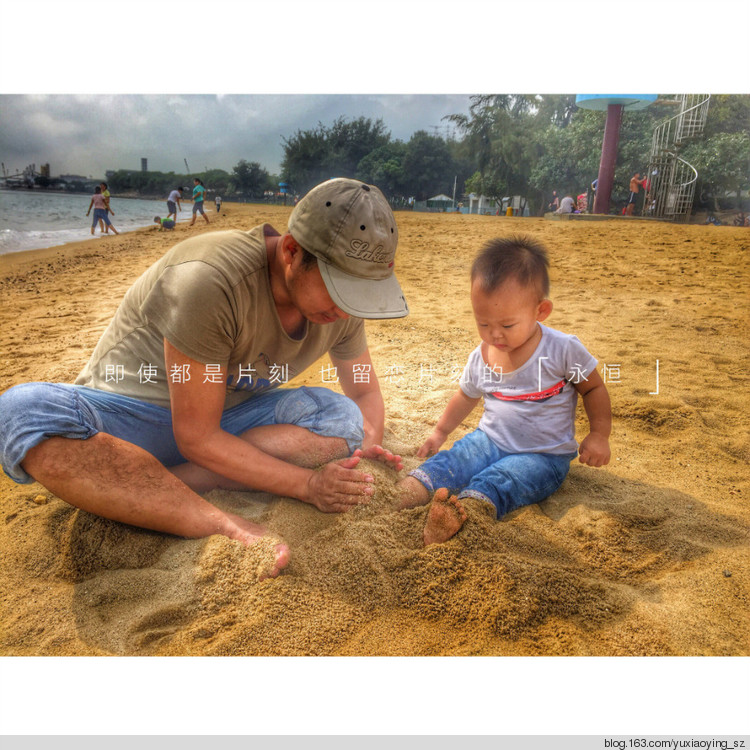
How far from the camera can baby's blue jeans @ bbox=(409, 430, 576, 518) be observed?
1237mm

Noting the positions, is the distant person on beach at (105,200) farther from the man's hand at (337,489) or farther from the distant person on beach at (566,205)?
the distant person on beach at (566,205)

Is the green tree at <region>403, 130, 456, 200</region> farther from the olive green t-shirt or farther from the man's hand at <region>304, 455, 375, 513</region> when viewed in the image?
the man's hand at <region>304, 455, 375, 513</region>

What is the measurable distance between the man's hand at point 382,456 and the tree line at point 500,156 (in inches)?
25.9

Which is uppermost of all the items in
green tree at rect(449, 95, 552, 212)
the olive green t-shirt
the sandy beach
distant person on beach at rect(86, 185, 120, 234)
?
green tree at rect(449, 95, 552, 212)

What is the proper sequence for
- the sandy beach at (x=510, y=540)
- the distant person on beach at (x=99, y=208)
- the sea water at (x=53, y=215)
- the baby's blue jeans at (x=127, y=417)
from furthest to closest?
1. the distant person on beach at (x=99, y=208)
2. the sea water at (x=53, y=215)
3. the baby's blue jeans at (x=127, y=417)
4. the sandy beach at (x=510, y=540)

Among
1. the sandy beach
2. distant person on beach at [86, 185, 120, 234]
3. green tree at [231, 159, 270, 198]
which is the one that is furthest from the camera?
distant person on beach at [86, 185, 120, 234]

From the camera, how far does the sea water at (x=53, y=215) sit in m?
1.52

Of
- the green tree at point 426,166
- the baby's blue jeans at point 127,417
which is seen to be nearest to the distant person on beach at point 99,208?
the baby's blue jeans at point 127,417

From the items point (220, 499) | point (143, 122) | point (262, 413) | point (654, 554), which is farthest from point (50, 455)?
point (654, 554)

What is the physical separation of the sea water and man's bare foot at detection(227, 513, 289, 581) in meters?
0.93

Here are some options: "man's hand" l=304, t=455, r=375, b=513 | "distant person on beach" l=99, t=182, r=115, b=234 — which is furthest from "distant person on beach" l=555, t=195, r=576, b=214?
"distant person on beach" l=99, t=182, r=115, b=234

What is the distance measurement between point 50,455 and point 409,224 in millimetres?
995

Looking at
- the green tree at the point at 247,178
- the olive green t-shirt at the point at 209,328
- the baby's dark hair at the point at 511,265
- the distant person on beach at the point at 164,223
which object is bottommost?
the olive green t-shirt at the point at 209,328

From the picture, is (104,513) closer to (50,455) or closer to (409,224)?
(50,455)
